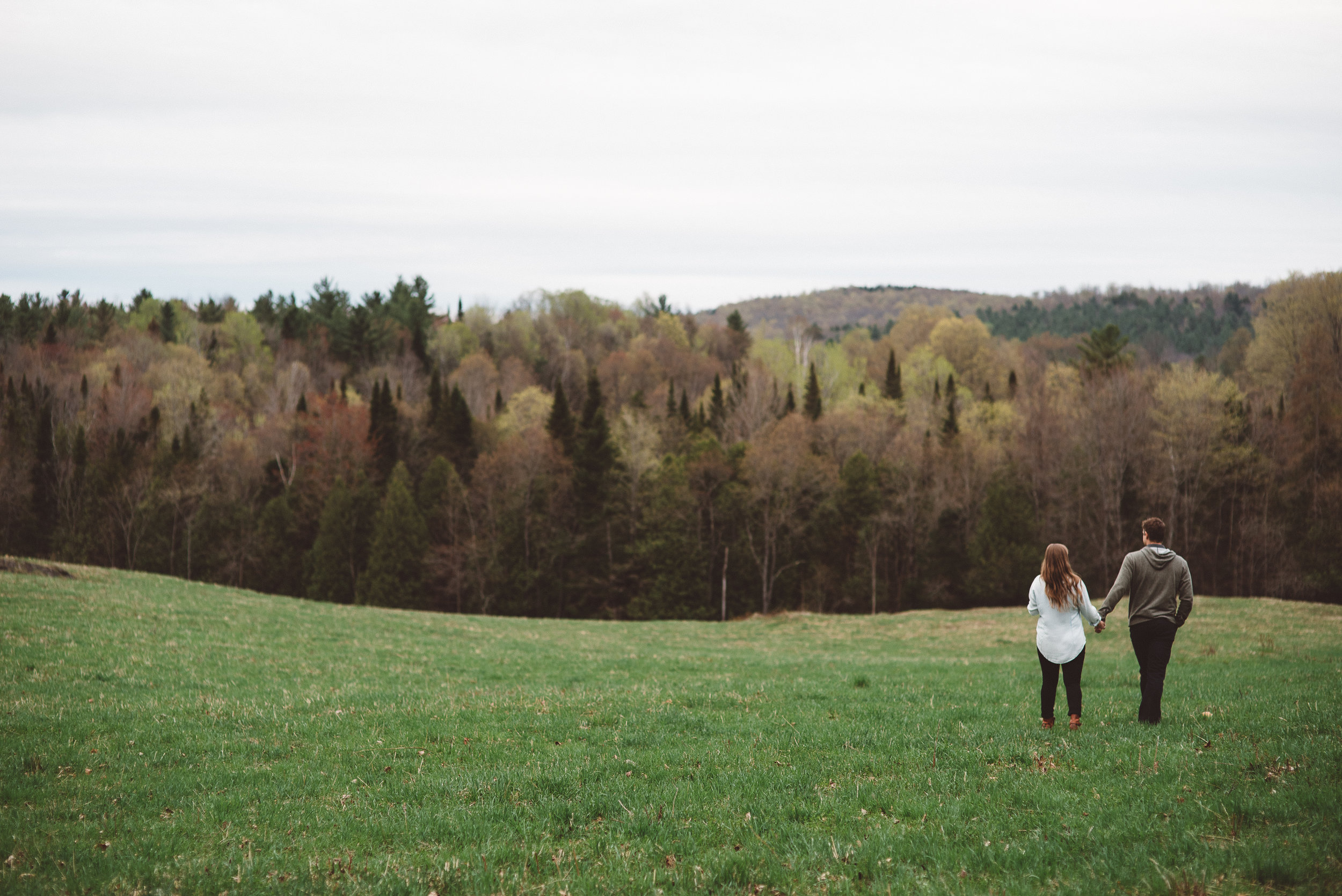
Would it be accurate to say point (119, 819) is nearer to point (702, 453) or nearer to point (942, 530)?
point (702, 453)

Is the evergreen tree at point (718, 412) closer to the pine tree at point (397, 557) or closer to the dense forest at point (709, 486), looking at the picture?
the dense forest at point (709, 486)

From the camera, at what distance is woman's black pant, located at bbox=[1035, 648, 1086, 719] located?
11.0m

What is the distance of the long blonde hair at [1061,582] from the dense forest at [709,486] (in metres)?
58.0

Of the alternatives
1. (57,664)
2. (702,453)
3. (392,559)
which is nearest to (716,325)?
(702,453)

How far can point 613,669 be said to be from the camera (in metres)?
20.0

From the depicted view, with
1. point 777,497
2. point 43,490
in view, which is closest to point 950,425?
point 777,497

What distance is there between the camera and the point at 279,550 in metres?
78.3

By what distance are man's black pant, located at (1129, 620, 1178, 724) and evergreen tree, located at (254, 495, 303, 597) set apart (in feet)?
259

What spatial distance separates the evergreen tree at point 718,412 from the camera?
9200 cm

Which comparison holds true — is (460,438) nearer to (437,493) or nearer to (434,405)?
(434,405)

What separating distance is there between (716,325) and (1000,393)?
69485 millimetres

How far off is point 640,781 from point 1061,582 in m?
6.37

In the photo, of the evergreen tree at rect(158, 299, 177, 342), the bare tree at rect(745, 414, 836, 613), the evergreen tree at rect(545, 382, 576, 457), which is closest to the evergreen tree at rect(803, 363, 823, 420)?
the bare tree at rect(745, 414, 836, 613)

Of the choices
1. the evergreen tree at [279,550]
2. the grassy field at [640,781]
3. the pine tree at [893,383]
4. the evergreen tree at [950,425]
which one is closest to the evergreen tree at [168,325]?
the evergreen tree at [279,550]
